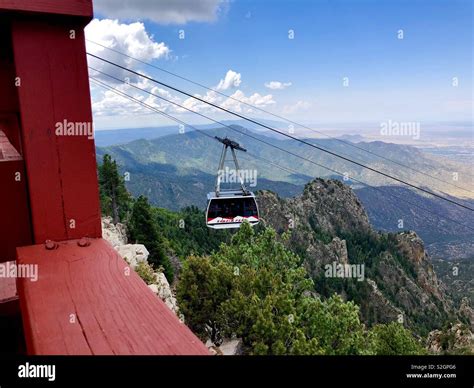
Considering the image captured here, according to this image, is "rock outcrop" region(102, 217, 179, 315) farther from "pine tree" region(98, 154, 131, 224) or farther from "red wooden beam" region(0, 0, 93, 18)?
"red wooden beam" region(0, 0, 93, 18)

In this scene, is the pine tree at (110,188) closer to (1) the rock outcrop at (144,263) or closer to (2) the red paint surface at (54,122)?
(1) the rock outcrop at (144,263)

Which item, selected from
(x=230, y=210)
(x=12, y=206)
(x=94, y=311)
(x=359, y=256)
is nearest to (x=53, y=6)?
(x=12, y=206)

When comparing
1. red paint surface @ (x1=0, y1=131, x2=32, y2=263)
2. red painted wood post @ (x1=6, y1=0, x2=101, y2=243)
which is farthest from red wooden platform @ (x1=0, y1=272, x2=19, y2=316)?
red painted wood post @ (x1=6, y1=0, x2=101, y2=243)

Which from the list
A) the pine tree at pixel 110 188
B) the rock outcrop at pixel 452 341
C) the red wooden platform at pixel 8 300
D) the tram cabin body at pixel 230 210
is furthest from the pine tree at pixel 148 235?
the red wooden platform at pixel 8 300

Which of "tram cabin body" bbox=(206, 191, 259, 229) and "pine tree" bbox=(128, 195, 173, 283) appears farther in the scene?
"pine tree" bbox=(128, 195, 173, 283)
